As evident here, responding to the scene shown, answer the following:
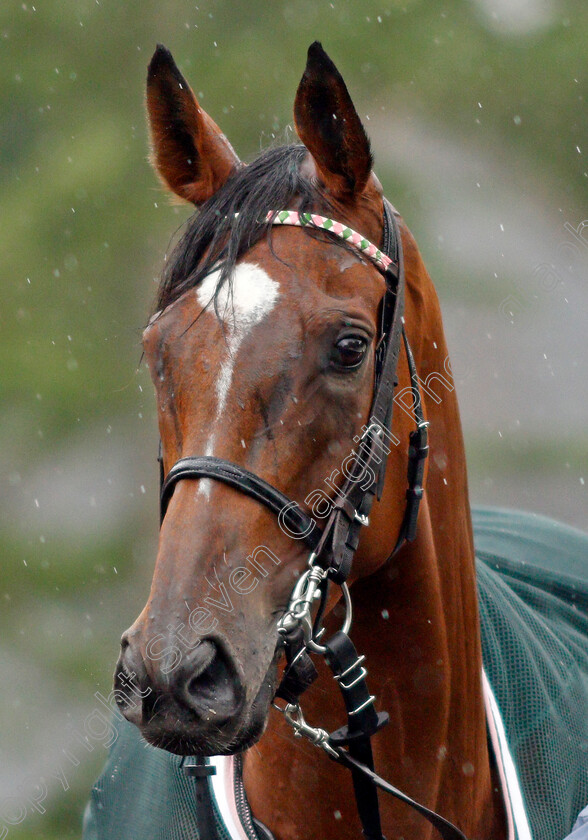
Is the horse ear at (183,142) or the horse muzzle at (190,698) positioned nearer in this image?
the horse muzzle at (190,698)

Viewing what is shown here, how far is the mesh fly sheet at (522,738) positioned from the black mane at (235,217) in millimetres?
1180

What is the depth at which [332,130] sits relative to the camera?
1.86m

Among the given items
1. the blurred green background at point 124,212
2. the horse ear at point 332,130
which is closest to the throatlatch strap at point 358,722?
the horse ear at point 332,130

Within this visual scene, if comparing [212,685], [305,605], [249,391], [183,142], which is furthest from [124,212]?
[212,685]

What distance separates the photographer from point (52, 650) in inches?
221

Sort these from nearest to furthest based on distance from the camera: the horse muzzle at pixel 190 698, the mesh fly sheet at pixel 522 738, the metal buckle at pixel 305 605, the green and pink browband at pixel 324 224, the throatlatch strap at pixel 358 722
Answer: the horse muzzle at pixel 190 698 < the metal buckle at pixel 305 605 < the throatlatch strap at pixel 358 722 < the green and pink browband at pixel 324 224 < the mesh fly sheet at pixel 522 738

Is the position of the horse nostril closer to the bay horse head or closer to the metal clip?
Result: the bay horse head

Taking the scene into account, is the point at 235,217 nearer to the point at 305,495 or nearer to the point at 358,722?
the point at 305,495

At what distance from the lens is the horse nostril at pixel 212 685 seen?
1412mm

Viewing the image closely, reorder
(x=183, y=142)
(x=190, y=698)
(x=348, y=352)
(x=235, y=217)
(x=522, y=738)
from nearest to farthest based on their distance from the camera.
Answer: (x=190, y=698), (x=348, y=352), (x=235, y=217), (x=183, y=142), (x=522, y=738)

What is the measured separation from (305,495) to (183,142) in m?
0.90

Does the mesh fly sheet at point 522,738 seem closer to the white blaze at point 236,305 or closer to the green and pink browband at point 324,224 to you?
the white blaze at point 236,305

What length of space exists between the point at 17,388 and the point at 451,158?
3417 millimetres

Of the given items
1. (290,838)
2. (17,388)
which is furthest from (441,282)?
(290,838)
